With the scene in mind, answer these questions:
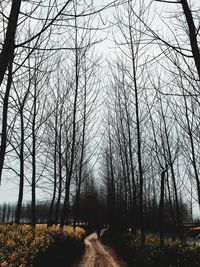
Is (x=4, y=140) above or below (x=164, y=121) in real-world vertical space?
below

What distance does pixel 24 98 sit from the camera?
8.60m

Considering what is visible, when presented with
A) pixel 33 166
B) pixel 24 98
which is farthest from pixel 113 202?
pixel 24 98

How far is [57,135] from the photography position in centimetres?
1282

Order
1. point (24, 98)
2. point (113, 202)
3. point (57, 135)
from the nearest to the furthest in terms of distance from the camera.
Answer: point (24, 98) → point (57, 135) → point (113, 202)

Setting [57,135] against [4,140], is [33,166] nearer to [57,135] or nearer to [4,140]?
[57,135]

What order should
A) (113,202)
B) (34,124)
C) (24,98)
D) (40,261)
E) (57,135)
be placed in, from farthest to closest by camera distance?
1. (113,202)
2. (57,135)
3. (34,124)
4. (24,98)
5. (40,261)

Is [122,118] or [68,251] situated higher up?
[122,118]

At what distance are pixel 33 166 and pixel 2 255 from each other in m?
6.92

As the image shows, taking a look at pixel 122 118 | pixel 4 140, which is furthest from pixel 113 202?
pixel 4 140

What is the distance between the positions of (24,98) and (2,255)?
537 cm

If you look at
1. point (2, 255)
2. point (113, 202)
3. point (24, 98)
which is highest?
point (24, 98)

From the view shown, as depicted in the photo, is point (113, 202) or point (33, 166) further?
point (113, 202)

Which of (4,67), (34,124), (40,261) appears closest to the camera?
(4,67)

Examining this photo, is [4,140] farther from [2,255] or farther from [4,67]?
[4,67]
